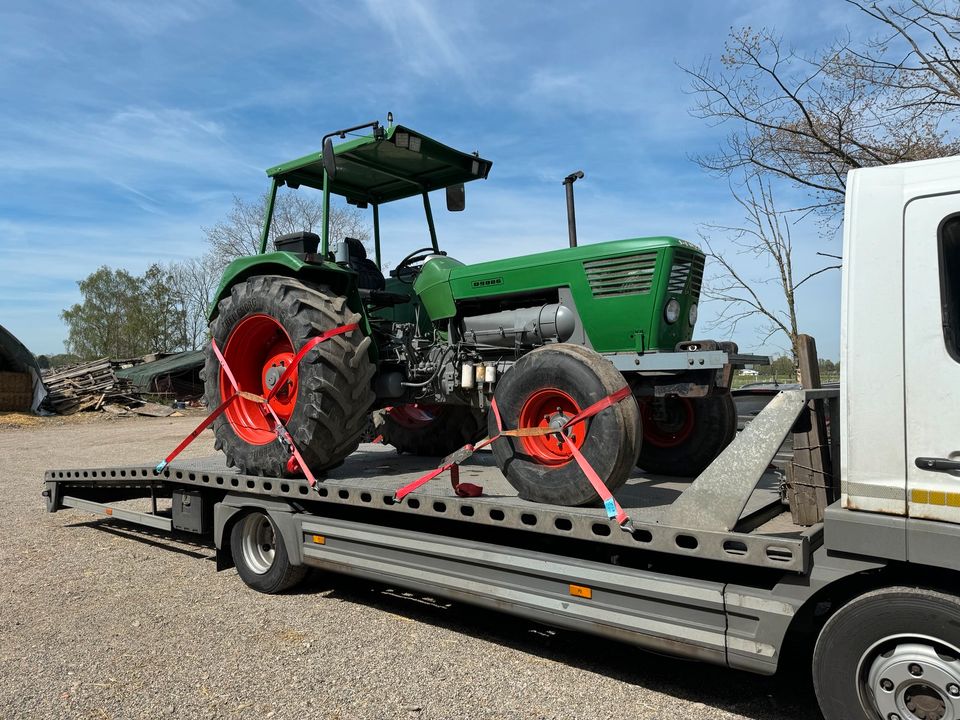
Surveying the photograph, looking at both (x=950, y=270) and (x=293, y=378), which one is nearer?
(x=950, y=270)

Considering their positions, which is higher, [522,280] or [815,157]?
[815,157]

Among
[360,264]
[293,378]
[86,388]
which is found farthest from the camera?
[86,388]

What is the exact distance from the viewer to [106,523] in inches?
291

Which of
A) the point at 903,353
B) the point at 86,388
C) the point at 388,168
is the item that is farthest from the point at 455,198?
the point at 86,388

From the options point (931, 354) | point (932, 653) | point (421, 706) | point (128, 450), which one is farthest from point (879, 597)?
point (128, 450)

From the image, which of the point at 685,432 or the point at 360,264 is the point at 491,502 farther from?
the point at 360,264

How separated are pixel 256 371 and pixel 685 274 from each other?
131 inches

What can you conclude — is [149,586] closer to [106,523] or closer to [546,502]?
[106,523]

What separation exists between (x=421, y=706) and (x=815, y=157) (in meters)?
8.22

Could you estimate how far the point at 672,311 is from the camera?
14.3 feet

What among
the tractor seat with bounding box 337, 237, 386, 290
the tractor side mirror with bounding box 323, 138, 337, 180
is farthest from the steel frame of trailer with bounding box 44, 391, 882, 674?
the tractor side mirror with bounding box 323, 138, 337, 180

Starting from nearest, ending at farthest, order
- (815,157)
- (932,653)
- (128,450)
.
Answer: (932,653), (815,157), (128,450)

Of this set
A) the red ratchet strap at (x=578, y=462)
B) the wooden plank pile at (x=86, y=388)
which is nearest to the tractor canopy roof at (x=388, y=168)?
the red ratchet strap at (x=578, y=462)

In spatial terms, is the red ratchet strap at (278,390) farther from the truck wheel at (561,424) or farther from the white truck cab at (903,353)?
the white truck cab at (903,353)
